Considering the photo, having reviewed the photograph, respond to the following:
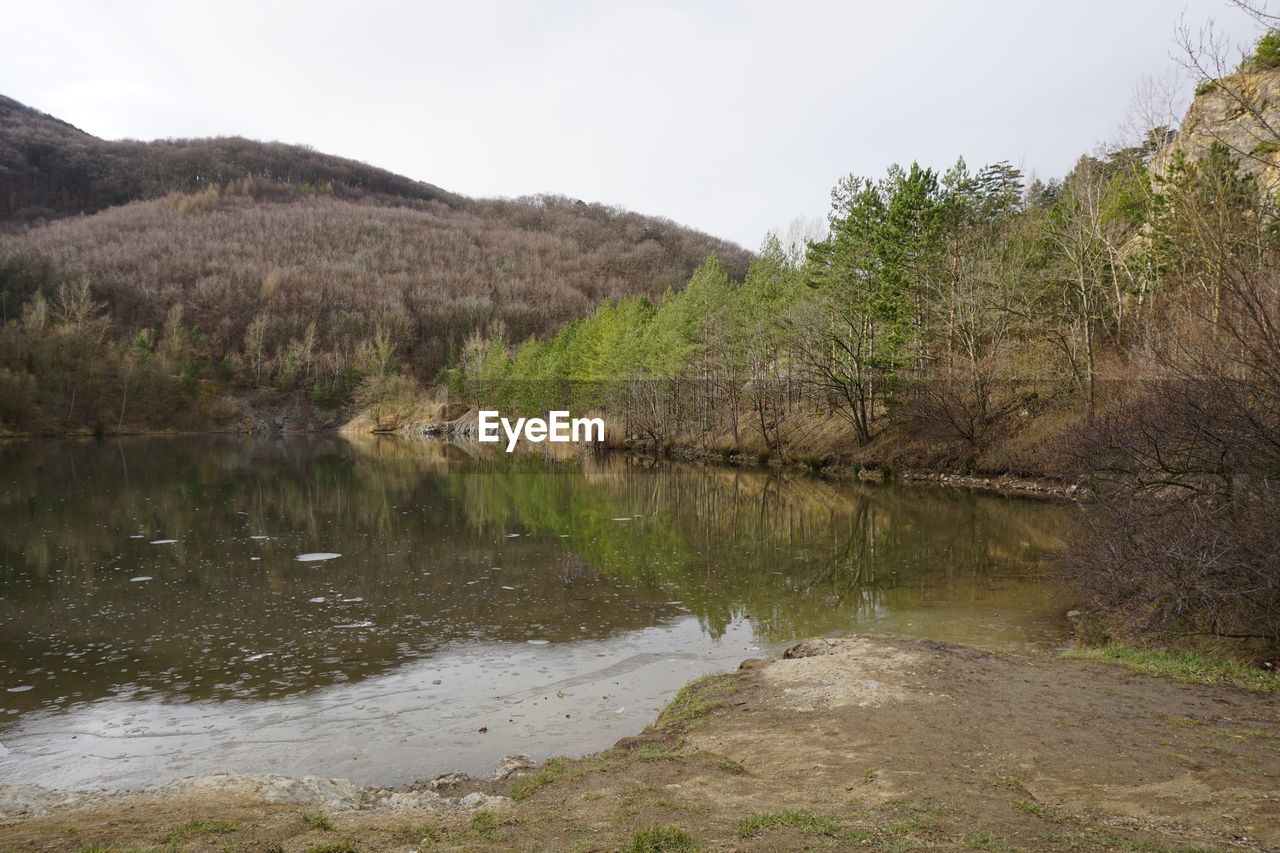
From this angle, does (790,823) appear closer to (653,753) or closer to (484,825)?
(484,825)

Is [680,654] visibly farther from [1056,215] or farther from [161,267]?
[161,267]

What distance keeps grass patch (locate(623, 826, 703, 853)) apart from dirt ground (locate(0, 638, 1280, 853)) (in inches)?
0.8

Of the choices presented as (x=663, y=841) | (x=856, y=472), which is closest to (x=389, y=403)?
(x=856, y=472)

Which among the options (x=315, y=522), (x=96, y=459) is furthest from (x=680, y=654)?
(x=96, y=459)

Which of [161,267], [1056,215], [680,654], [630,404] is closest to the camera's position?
[680,654]

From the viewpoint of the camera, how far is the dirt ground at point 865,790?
5.38 m

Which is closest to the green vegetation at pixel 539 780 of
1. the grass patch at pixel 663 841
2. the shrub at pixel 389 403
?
the grass patch at pixel 663 841

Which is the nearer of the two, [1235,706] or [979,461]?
[1235,706]

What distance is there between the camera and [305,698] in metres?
10.9

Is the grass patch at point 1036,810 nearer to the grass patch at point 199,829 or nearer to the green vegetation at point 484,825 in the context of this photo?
the green vegetation at point 484,825

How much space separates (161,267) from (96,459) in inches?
5799

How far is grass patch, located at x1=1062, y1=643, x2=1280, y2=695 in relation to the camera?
9.12 m

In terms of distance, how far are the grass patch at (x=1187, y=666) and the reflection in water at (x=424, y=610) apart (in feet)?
6.31

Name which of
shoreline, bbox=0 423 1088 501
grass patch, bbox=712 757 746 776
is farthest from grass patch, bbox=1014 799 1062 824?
shoreline, bbox=0 423 1088 501
